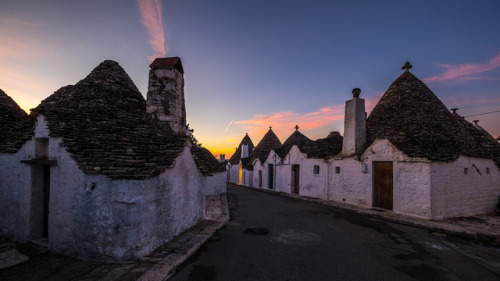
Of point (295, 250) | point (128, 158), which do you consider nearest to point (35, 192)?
point (128, 158)

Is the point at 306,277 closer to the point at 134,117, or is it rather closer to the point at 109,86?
the point at 134,117

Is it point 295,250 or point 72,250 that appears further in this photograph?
point 295,250

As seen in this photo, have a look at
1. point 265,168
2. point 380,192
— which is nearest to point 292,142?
point 265,168

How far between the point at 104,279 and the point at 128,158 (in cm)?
251

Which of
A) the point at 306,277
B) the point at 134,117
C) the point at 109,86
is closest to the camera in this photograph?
the point at 306,277

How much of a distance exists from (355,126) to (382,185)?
3.65 metres

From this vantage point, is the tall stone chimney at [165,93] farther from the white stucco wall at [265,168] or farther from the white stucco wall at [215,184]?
the white stucco wall at [265,168]

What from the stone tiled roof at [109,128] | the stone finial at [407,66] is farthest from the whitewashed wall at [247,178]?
the stone tiled roof at [109,128]

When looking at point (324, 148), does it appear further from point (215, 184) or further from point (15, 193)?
point (15, 193)

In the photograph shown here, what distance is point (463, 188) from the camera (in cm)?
984

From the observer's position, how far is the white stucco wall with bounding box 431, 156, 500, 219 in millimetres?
9102

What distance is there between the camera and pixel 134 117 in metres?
7.37

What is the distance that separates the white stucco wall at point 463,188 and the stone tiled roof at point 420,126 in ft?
1.53

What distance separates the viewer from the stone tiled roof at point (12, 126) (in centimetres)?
635
